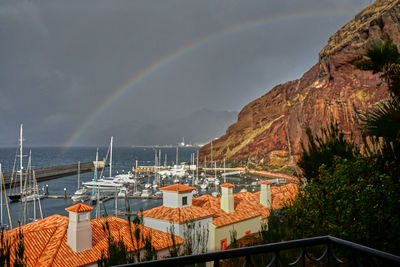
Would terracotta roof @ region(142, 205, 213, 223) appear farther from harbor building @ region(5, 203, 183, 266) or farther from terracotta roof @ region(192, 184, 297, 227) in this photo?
harbor building @ region(5, 203, 183, 266)

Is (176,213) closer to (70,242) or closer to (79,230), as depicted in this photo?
(79,230)

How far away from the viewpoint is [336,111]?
64312 millimetres

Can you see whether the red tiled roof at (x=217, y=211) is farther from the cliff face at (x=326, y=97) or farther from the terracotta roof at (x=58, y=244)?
the cliff face at (x=326, y=97)

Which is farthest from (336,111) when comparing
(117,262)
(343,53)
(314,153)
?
(117,262)

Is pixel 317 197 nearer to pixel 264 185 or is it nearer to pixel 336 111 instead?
pixel 264 185

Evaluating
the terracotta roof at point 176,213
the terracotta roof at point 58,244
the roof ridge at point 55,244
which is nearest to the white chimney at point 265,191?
the terracotta roof at point 176,213

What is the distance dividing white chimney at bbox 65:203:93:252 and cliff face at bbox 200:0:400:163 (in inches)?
478

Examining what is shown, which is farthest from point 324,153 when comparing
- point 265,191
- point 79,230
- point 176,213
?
point 265,191

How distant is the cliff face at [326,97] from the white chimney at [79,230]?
12.1m

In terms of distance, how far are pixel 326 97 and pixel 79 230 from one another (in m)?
69.6

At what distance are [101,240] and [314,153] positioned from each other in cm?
1053

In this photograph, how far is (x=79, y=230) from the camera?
1207 cm

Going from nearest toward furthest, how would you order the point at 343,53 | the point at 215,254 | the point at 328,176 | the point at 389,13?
1. the point at 215,254
2. the point at 328,176
3. the point at 389,13
4. the point at 343,53

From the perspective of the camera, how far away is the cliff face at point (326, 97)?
5966 cm
